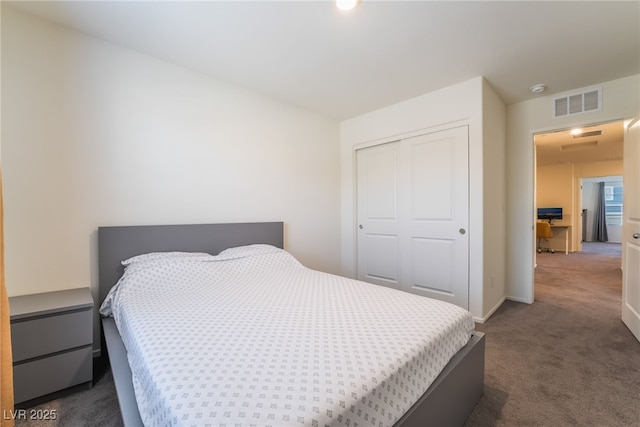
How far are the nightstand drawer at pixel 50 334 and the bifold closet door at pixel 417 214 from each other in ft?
9.42

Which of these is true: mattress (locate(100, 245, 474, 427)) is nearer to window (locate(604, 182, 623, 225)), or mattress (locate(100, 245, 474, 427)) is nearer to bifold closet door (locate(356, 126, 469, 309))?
bifold closet door (locate(356, 126, 469, 309))

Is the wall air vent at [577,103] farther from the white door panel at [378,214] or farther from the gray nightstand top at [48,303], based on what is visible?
the gray nightstand top at [48,303]

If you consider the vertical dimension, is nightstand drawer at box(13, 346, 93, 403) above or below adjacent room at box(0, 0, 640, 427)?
below

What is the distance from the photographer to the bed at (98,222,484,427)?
771mm

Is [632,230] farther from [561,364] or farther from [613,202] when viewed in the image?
[613,202]

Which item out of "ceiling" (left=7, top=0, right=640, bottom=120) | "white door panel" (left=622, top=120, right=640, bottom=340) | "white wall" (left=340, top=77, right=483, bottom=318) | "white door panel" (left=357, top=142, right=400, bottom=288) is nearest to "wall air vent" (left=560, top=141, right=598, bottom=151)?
"ceiling" (left=7, top=0, right=640, bottom=120)

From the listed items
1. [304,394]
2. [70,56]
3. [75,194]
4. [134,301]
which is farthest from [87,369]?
[70,56]

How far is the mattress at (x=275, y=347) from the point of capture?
0.76 m

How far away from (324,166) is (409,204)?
1.23 metres

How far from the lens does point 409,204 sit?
3.12 metres

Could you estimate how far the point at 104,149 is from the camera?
6.54 feet

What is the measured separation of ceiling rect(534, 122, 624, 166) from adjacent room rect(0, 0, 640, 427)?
6.17ft

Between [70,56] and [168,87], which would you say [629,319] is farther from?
[70,56]

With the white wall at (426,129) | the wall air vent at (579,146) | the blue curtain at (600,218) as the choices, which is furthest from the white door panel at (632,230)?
the blue curtain at (600,218)
